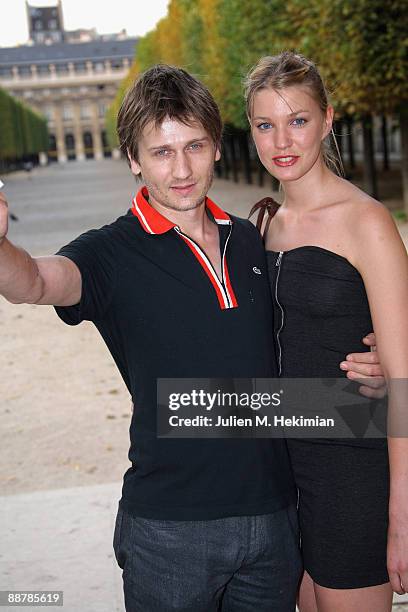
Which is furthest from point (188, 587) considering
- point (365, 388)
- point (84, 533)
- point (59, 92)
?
point (59, 92)

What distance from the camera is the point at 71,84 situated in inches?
4385

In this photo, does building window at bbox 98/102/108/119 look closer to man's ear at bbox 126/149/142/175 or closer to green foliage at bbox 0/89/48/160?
green foliage at bbox 0/89/48/160

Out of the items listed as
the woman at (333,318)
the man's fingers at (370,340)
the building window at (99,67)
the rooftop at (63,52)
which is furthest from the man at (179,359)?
the building window at (99,67)

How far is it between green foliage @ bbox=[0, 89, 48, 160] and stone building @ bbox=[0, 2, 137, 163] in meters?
24.0

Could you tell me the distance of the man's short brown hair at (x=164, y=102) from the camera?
1652mm

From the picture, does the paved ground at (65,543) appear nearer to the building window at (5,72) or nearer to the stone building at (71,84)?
the stone building at (71,84)

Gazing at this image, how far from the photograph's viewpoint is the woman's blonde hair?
5.92 feet

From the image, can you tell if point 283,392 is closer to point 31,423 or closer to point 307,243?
point 307,243

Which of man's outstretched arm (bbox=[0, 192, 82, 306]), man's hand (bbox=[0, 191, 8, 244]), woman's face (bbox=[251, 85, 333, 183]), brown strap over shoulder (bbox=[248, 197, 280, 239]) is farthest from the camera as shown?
brown strap over shoulder (bbox=[248, 197, 280, 239])

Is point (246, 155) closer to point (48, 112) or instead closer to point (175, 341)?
point (175, 341)

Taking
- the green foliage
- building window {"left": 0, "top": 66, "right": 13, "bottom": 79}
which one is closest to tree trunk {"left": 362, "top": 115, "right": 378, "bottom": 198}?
A: the green foliage

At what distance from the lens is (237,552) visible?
1.62 meters

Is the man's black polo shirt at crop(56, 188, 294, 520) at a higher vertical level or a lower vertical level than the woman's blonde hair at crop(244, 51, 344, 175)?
lower

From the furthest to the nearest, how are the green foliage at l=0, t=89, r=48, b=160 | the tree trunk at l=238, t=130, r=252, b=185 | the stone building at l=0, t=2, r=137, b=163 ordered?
1. the stone building at l=0, t=2, r=137, b=163
2. the green foliage at l=0, t=89, r=48, b=160
3. the tree trunk at l=238, t=130, r=252, b=185
